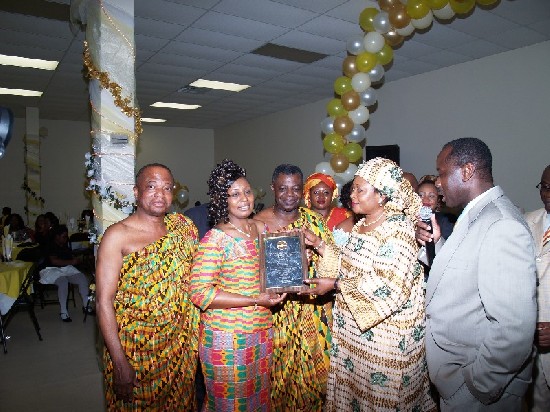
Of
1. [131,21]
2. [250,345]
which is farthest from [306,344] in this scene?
[131,21]

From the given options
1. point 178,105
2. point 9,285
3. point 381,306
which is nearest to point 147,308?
point 381,306

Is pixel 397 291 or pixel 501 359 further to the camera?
pixel 397 291

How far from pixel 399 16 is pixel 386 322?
406 centimetres

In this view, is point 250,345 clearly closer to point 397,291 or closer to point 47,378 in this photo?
point 397,291

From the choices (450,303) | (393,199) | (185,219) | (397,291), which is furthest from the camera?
(185,219)

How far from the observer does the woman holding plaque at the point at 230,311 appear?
2.19 meters

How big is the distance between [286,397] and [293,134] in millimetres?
9455

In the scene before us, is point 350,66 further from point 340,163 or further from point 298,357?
point 298,357

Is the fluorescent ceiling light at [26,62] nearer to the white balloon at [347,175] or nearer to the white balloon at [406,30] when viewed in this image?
the white balloon at [347,175]

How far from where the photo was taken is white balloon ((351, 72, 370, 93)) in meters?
5.68

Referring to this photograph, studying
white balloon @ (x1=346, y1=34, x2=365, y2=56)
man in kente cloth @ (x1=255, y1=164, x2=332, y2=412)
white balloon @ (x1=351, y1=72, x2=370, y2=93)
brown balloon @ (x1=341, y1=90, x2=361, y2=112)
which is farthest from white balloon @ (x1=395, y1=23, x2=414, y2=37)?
man in kente cloth @ (x1=255, y1=164, x2=332, y2=412)

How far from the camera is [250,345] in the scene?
7.37 feet

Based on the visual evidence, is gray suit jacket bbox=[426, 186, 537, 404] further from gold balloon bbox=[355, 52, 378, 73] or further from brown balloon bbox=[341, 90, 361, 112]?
brown balloon bbox=[341, 90, 361, 112]

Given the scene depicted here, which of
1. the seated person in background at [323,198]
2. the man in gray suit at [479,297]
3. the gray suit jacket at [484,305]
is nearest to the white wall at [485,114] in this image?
the seated person in background at [323,198]
